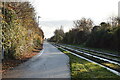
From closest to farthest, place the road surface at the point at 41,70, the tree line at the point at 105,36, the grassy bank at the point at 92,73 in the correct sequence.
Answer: the grassy bank at the point at 92,73 → the road surface at the point at 41,70 → the tree line at the point at 105,36

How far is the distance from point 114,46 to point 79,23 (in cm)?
4070

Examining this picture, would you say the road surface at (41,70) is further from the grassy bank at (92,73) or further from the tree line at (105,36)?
the tree line at (105,36)

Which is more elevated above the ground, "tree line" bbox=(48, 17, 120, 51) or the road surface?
"tree line" bbox=(48, 17, 120, 51)

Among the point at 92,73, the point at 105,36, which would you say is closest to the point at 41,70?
the point at 92,73

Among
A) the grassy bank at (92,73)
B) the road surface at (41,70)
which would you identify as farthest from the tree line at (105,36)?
the grassy bank at (92,73)

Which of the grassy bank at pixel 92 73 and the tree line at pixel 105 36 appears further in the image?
the tree line at pixel 105 36

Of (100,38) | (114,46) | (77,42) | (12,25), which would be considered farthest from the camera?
(77,42)

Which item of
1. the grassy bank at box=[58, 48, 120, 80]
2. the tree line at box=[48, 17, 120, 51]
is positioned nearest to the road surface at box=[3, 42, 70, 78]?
the grassy bank at box=[58, 48, 120, 80]

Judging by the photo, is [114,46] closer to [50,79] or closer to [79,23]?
[50,79]

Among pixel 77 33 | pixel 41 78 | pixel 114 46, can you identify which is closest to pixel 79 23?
pixel 77 33

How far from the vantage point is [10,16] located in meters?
12.2

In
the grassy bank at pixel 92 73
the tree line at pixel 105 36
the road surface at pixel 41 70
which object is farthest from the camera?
the tree line at pixel 105 36

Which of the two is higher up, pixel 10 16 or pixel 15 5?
pixel 15 5

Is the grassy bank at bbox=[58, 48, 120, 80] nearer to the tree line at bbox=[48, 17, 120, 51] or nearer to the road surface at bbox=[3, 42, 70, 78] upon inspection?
the road surface at bbox=[3, 42, 70, 78]
